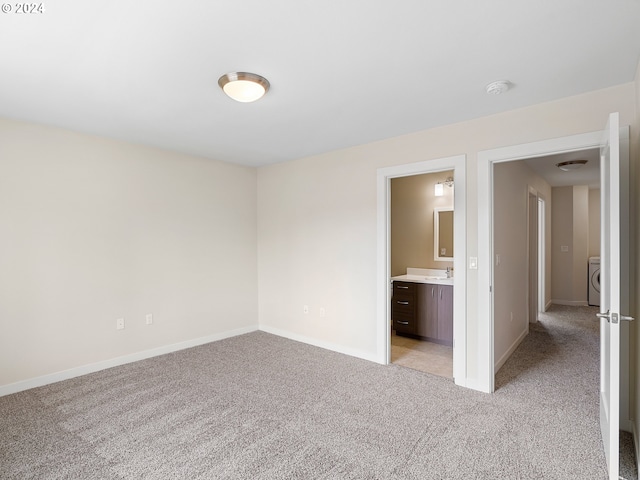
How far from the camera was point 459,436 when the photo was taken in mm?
2348

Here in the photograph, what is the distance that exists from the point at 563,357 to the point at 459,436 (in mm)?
2337

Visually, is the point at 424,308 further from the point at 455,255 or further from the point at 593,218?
the point at 593,218

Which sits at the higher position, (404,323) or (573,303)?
(404,323)

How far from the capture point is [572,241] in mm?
6938

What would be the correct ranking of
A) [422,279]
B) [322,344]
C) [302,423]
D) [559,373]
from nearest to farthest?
[302,423] → [559,373] → [322,344] → [422,279]

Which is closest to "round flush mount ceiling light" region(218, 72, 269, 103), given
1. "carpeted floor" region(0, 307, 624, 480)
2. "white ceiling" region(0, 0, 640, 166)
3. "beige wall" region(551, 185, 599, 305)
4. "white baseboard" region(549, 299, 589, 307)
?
"white ceiling" region(0, 0, 640, 166)

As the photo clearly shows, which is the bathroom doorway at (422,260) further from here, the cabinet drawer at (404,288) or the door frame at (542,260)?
the door frame at (542,260)

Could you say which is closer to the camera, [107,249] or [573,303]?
[107,249]

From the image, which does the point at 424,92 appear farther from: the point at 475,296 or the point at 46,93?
the point at 46,93

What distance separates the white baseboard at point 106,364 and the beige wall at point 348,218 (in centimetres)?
83

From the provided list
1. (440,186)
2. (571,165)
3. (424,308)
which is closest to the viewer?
(424,308)

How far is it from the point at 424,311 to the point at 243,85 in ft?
11.5

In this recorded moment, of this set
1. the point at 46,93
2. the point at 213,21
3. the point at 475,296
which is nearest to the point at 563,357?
the point at 475,296

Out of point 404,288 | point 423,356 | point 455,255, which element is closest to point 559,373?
point 423,356
